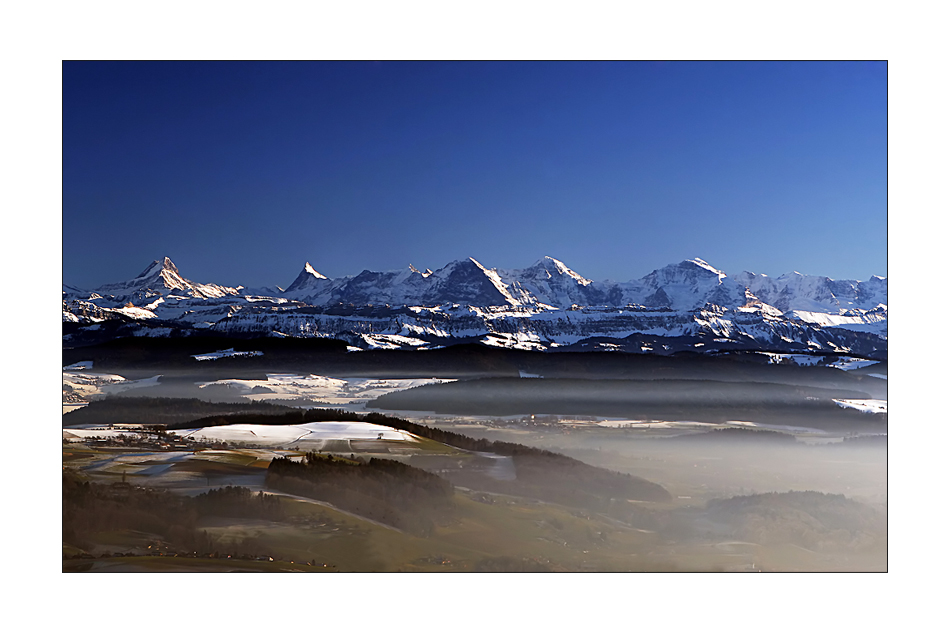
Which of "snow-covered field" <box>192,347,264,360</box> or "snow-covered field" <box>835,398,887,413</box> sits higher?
"snow-covered field" <box>192,347,264,360</box>

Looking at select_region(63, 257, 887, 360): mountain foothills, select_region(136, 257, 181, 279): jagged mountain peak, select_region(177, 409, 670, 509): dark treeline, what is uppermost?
select_region(136, 257, 181, 279): jagged mountain peak

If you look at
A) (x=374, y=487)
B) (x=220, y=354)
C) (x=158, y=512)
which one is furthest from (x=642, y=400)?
(x=158, y=512)

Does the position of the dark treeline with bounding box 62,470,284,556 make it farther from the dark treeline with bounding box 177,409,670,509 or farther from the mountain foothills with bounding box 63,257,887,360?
the mountain foothills with bounding box 63,257,887,360

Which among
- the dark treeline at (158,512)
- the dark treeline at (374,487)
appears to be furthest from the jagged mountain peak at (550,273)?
the dark treeline at (158,512)

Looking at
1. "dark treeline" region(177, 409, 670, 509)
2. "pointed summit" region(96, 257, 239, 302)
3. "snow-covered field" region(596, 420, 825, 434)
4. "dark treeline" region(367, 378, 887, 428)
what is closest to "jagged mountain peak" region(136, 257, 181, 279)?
"pointed summit" region(96, 257, 239, 302)

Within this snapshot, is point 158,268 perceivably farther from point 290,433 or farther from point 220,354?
point 290,433
